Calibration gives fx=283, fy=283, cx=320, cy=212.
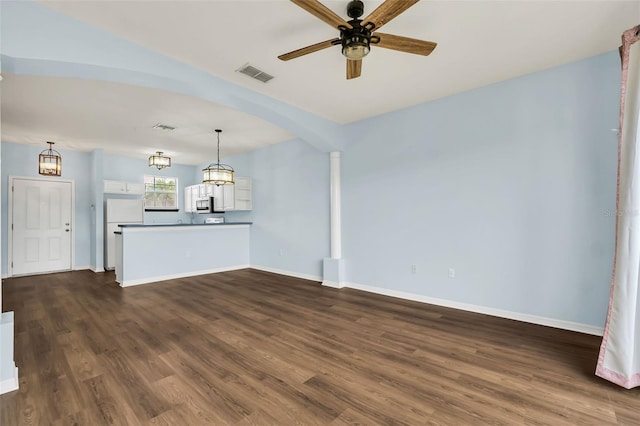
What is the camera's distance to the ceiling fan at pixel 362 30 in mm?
1821

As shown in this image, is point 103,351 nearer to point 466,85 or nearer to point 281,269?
point 281,269

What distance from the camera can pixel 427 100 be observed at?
404cm

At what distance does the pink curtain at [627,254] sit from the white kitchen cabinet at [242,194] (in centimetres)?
633

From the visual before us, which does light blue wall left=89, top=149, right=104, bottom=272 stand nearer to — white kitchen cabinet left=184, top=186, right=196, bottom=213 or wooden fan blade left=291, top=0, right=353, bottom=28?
white kitchen cabinet left=184, top=186, right=196, bottom=213

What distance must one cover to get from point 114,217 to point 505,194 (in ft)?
26.5

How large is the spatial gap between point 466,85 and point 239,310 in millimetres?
4171

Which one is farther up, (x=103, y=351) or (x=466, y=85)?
(x=466, y=85)

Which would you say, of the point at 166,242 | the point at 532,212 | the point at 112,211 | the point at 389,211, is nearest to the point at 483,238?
the point at 532,212

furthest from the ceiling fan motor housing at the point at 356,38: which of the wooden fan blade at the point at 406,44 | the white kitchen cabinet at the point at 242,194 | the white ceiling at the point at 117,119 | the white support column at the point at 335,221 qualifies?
the white kitchen cabinet at the point at 242,194

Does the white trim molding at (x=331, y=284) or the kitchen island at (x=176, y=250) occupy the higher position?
the kitchen island at (x=176, y=250)

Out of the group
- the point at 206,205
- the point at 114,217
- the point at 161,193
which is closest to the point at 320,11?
the point at 206,205

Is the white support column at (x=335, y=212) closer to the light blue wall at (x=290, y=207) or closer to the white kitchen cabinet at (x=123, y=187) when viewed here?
the light blue wall at (x=290, y=207)

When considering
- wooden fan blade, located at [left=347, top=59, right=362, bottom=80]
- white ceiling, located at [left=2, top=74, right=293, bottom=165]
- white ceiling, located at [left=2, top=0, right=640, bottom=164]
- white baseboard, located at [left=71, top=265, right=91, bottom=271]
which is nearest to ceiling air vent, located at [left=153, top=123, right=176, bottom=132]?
white ceiling, located at [left=2, top=74, right=293, bottom=165]

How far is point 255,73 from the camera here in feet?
10.6
